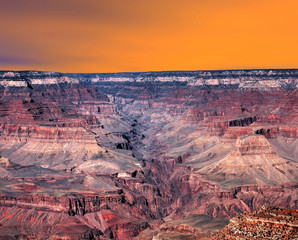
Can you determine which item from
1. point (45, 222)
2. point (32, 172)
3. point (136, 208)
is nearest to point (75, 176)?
point (32, 172)

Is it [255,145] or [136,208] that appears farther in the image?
[255,145]

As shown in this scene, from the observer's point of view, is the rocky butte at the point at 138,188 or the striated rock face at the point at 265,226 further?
the rocky butte at the point at 138,188

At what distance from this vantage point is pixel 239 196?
144m

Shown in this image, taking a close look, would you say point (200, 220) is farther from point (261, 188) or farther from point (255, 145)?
point (255, 145)

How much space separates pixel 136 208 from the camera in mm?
133875

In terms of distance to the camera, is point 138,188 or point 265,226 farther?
point 138,188

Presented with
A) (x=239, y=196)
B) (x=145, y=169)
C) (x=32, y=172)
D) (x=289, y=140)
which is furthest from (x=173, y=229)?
(x=289, y=140)

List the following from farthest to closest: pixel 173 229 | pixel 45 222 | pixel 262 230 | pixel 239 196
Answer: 1. pixel 239 196
2. pixel 45 222
3. pixel 173 229
4. pixel 262 230

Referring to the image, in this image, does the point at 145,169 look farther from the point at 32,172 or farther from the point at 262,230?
the point at 262,230

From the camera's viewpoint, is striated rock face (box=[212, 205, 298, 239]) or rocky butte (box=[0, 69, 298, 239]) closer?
striated rock face (box=[212, 205, 298, 239])

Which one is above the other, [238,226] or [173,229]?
[238,226]

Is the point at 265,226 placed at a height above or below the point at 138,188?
above

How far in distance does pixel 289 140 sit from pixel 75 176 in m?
74.3

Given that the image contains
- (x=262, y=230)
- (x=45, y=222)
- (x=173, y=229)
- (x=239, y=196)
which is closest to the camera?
(x=262, y=230)
